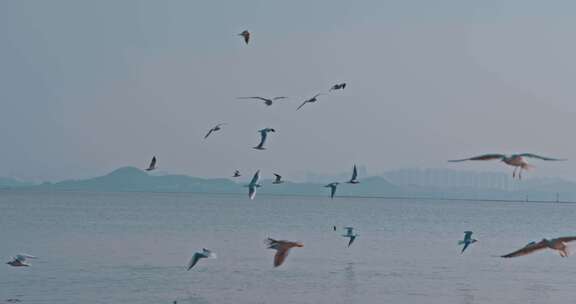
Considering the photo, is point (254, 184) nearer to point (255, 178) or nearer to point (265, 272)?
point (255, 178)

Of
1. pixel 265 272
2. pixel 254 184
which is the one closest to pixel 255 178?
pixel 254 184

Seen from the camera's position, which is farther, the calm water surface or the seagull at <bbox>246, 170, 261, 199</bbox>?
the calm water surface

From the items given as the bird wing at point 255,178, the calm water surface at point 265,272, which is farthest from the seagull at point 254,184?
the calm water surface at point 265,272

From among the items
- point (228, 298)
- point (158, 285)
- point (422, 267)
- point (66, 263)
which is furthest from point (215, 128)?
point (422, 267)

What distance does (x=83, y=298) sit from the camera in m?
40.1

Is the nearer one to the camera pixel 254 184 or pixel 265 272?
pixel 254 184

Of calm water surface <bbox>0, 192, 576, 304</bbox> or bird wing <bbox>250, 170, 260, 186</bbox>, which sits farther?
calm water surface <bbox>0, 192, 576, 304</bbox>

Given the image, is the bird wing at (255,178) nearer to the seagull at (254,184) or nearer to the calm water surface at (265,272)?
the seagull at (254,184)

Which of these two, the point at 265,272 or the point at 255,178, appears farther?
the point at 265,272

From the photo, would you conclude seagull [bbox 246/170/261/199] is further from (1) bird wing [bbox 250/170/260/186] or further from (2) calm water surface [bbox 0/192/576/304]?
(2) calm water surface [bbox 0/192/576/304]

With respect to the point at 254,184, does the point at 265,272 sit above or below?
above

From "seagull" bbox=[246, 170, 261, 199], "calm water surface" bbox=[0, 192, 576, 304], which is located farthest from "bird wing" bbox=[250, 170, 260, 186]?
"calm water surface" bbox=[0, 192, 576, 304]

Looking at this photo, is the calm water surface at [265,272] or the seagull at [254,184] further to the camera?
the calm water surface at [265,272]

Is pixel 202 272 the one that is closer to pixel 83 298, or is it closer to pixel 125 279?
pixel 125 279
